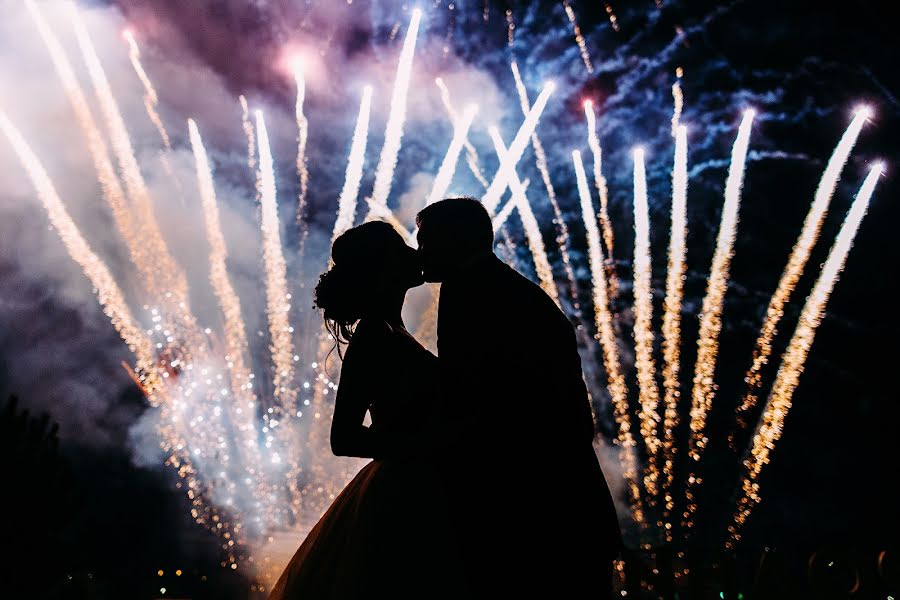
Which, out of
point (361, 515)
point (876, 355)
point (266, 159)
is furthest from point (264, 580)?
point (876, 355)

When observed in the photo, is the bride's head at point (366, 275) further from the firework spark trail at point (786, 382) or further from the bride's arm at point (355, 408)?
the firework spark trail at point (786, 382)

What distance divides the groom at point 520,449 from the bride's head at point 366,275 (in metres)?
0.49

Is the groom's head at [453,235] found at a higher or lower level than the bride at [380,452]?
higher

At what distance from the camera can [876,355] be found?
57281 mm

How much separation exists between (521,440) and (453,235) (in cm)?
81

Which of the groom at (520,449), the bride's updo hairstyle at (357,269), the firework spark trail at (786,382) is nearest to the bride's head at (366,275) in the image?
the bride's updo hairstyle at (357,269)

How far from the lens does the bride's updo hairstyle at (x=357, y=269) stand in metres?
2.55

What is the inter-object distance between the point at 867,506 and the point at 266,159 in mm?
90006

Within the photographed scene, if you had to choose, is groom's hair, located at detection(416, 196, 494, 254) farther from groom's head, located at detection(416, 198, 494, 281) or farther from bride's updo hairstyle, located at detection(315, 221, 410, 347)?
bride's updo hairstyle, located at detection(315, 221, 410, 347)

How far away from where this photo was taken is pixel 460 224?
7.39 ft

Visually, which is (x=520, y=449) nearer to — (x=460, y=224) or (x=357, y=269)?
(x=460, y=224)

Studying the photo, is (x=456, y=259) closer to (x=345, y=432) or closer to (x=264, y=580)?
(x=345, y=432)

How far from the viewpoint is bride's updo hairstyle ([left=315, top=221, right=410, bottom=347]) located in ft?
8.38

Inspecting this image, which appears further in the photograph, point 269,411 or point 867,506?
point 867,506
